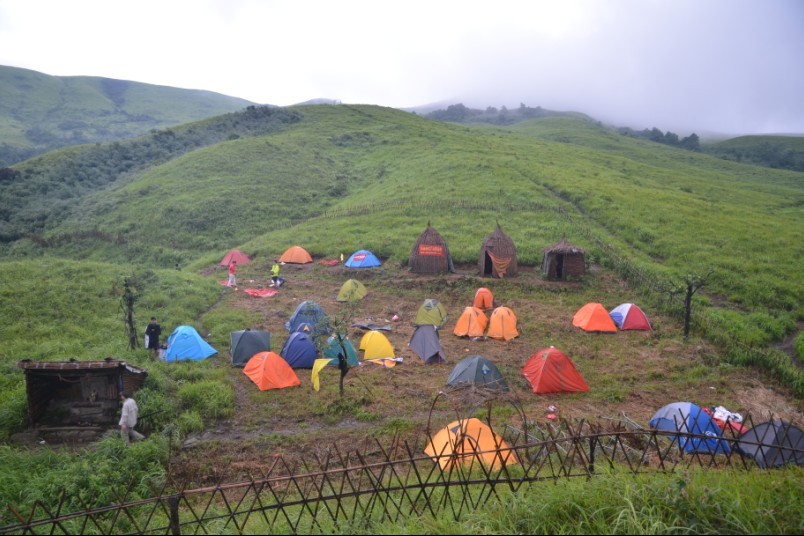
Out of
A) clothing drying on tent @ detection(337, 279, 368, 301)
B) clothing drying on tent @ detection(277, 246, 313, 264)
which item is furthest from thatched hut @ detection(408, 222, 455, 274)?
clothing drying on tent @ detection(277, 246, 313, 264)

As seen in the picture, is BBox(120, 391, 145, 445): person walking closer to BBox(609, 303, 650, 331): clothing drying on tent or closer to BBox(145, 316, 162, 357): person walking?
BBox(145, 316, 162, 357): person walking

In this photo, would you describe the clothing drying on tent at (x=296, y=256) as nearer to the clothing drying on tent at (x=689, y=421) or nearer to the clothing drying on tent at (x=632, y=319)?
the clothing drying on tent at (x=632, y=319)

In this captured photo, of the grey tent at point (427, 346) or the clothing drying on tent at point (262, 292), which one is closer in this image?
the grey tent at point (427, 346)

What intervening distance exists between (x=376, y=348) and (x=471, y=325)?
4202 mm

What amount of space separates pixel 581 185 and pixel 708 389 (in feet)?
101

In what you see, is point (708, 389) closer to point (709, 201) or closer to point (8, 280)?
point (8, 280)

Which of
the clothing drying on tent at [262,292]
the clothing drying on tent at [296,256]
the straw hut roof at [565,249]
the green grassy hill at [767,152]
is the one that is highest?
the green grassy hill at [767,152]

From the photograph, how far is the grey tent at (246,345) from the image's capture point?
15227 mm

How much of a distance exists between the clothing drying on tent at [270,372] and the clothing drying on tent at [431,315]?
661 cm

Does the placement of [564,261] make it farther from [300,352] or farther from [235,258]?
[235,258]

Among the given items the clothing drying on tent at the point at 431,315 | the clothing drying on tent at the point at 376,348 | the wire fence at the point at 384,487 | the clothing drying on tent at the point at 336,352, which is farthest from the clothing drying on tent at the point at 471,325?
the wire fence at the point at 384,487

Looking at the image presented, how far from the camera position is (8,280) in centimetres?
1986

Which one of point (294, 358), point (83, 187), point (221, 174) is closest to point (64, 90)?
point (83, 187)

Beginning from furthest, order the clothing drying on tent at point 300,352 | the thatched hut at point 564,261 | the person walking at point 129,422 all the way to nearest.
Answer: the thatched hut at point 564,261, the clothing drying on tent at point 300,352, the person walking at point 129,422
